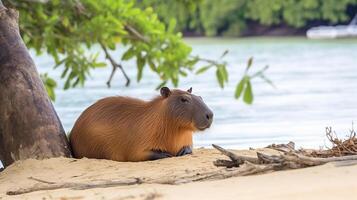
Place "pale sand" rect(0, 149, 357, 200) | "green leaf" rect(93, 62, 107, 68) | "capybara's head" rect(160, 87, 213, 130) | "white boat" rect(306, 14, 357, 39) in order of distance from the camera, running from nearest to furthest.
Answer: "pale sand" rect(0, 149, 357, 200), "capybara's head" rect(160, 87, 213, 130), "green leaf" rect(93, 62, 107, 68), "white boat" rect(306, 14, 357, 39)

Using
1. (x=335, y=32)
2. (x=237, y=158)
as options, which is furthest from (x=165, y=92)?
(x=335, y=32)

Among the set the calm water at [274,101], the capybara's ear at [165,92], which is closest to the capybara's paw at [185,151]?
the capybara's ear at [165,92]

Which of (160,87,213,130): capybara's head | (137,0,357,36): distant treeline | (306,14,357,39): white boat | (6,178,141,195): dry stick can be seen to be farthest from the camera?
(137,0,357,36): distant treeline

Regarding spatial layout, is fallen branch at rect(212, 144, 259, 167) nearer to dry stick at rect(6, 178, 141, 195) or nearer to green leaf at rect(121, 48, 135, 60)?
dry stick at rect(6, 178, 141, 195)

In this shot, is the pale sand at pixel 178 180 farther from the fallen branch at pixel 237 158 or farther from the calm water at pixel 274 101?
the calm water at pixel 274 101

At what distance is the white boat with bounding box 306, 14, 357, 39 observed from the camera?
6812 centimetres

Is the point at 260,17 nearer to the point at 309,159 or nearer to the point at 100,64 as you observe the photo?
the point at 100,64

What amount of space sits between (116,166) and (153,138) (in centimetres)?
49

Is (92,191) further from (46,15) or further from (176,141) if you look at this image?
(46,15)

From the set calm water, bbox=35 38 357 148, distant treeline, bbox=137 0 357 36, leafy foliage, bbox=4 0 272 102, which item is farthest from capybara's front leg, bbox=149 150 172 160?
distant treeline, bbox=137 0 357 36

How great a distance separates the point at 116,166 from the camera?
718cm

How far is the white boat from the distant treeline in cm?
101

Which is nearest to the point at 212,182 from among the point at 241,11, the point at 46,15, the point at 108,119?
the point at 108,119

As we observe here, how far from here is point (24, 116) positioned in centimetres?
789
